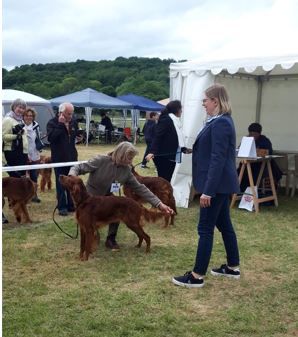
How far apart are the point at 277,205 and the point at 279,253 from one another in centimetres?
291

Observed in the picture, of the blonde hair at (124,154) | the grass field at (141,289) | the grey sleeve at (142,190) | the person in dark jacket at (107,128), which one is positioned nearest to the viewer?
the grass field at (141,289)

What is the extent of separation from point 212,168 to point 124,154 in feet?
4.45

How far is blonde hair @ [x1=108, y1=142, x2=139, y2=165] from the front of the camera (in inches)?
191

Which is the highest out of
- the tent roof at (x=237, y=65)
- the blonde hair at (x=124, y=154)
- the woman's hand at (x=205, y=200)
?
the tent roof at (x=237, y=65)

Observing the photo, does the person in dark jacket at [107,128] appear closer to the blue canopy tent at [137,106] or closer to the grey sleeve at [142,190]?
the blue canopy tent at [137,106]

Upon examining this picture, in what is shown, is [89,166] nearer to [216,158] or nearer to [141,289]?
[141,289]

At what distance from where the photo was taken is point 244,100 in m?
9.48

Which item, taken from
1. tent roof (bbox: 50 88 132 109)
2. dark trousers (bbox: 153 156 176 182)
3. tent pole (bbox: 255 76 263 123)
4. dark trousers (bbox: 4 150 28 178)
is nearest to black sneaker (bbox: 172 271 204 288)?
dark trousers (bbox: 153 156 176 182)

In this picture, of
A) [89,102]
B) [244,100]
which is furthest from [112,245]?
[89,102]

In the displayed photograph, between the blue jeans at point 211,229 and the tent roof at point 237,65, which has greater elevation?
the tent roof at point 237,65

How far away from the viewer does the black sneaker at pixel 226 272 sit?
4.31 m

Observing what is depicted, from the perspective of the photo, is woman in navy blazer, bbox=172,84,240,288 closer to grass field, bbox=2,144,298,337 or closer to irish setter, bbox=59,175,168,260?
grass field, bbox=2,144,298,337

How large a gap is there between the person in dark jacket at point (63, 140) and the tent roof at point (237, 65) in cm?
203

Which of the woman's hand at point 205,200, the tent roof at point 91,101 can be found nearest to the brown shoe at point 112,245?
the woman's hand at point 205,200
